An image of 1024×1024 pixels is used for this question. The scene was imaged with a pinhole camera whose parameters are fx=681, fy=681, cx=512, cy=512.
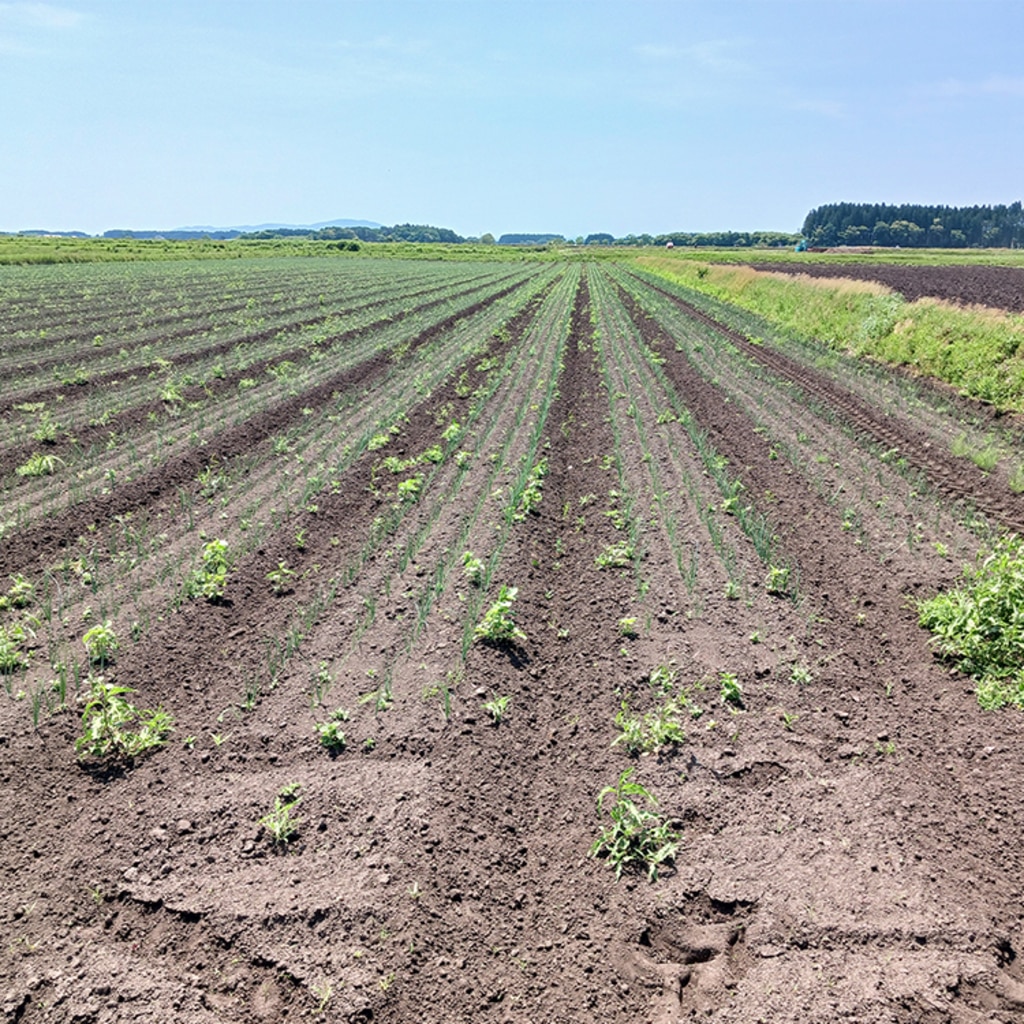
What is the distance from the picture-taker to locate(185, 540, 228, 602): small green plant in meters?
6.86

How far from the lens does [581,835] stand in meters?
4.32

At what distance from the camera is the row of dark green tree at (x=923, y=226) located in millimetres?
144250

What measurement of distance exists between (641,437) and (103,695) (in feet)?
31.7

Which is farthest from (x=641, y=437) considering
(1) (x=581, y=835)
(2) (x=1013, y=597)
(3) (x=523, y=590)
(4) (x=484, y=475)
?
(1) (x=581, y=835)

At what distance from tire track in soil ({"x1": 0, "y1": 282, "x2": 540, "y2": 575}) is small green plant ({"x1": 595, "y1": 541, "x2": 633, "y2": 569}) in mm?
6176

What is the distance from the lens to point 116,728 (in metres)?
4.90

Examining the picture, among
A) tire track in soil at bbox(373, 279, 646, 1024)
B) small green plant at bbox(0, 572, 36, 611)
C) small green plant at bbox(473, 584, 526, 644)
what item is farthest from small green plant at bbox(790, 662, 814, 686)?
small green plant at bbox(0, 572, 36, 611)

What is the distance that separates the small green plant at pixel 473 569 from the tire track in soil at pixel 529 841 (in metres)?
0.28

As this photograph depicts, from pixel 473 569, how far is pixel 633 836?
140 inches

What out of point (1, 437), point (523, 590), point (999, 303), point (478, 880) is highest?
point (999, 303)

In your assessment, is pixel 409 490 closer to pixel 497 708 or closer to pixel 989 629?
pixel 497 708

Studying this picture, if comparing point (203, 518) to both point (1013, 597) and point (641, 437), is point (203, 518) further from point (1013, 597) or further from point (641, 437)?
point (1013, 597)

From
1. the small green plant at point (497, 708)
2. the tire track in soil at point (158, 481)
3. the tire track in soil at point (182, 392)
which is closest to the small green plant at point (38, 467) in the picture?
the tire track in soil at point (182, 392)

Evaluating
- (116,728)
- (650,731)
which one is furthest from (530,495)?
(116,728)
